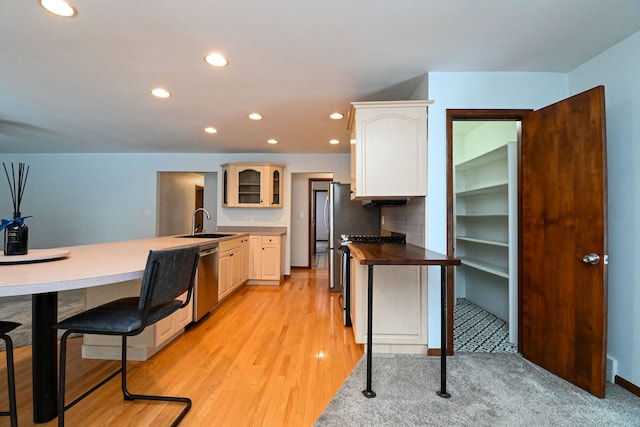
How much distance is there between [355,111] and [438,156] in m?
0.77

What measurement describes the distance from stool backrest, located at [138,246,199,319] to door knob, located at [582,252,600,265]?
2.38 m

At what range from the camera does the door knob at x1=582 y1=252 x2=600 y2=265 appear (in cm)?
179

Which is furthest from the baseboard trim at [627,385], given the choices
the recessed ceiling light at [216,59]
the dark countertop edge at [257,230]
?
the dark countertop edge at [257,230]

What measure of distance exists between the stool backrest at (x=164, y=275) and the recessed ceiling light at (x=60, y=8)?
4.86ft

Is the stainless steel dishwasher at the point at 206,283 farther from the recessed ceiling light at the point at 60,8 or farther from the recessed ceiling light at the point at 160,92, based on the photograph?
the recessed ceiling light at the point at 60,8

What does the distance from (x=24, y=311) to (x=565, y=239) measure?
5076 millimetres

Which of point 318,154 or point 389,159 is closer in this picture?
point 389,159

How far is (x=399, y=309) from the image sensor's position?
93.7 inches

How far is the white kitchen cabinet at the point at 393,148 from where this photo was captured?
2359 millimetres

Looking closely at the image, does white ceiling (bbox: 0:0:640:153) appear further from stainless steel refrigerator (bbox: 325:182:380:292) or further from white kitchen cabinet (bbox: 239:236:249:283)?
white kitchen cabinet (bbox: 239:236:249:283)

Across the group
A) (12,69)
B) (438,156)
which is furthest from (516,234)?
(12,69)

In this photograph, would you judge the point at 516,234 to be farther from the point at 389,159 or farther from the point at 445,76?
the point at 445,76

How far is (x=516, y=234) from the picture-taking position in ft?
8.42

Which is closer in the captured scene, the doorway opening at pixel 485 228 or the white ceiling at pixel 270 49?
the white ceiling at pixel 270 49
